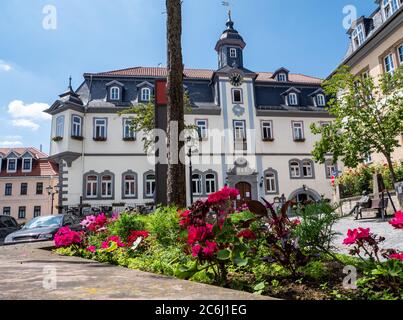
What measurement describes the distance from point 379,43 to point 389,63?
4.81 ft

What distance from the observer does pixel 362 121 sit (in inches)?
514

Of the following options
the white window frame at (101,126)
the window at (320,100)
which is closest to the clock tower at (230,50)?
the window at (320,100)

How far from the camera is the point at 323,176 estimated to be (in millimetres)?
27875

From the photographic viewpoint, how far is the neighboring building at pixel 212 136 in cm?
2470

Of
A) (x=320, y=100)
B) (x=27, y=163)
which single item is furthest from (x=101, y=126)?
(x=27, y=163)

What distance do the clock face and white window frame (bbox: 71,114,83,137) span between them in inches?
483

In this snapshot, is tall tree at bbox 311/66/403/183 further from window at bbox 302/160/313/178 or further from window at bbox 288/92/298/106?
window at bbox 288/92/298/106

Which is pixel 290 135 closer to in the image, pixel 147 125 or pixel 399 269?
pixel 147 125

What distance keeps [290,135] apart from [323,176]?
4.32m

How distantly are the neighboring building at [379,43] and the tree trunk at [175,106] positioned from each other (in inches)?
499

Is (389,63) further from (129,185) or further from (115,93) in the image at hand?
(115,93)

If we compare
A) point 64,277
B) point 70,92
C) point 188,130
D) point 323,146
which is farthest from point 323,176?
point 64,277

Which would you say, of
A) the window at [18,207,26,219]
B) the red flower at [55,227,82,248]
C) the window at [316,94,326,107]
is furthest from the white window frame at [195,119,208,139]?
the window at [18,207,26,219]

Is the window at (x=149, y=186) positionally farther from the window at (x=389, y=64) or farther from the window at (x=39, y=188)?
the window at (x=39, y=188)
